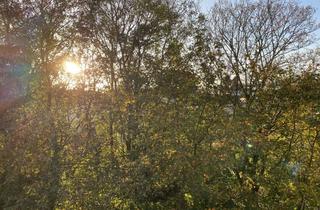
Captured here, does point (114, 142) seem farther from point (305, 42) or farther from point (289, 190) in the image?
point (305, 42)

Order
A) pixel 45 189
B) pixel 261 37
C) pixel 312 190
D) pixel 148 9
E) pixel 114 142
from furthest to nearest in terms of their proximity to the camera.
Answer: pixel 261 37 < pixel 148 9 < pixel 114 142 < pixel 312 190 < pixel 45 189

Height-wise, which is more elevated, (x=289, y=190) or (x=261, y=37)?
(x=261, y=37)

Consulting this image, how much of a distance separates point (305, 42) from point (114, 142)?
12.5 m

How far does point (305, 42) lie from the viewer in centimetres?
2006

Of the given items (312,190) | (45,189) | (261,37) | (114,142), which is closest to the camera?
(45,189)

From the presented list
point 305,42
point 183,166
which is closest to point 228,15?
point 305,42

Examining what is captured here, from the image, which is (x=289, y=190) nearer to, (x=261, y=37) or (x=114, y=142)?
(x=114, y=142)

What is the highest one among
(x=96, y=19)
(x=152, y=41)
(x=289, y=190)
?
(x=96, y=19)

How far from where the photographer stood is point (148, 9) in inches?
652

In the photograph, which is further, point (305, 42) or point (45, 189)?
point (305, 42)

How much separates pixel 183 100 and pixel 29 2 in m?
6.09

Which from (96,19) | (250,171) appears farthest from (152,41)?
(250,171)

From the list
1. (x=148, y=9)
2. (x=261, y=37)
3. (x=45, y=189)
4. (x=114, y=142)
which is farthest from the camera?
(x=261, y=37)

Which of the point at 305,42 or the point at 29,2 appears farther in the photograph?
the point at 305,42
